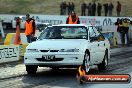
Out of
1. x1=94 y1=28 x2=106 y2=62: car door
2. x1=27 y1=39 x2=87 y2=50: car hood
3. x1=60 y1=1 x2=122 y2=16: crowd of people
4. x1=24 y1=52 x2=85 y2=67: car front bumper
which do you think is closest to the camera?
x1=24 y1=52 x2=85 y2=67: car front bumper

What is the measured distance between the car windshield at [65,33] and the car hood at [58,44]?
14.9 inches

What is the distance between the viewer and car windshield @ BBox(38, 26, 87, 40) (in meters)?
14.0

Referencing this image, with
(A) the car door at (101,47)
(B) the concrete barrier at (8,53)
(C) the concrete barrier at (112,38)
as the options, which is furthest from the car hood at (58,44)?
(C) the concrete barrier at (112,38)

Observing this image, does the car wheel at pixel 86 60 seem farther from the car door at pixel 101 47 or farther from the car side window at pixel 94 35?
the car door at pixel 101 47

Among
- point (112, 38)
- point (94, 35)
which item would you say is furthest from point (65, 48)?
point (112, 38)

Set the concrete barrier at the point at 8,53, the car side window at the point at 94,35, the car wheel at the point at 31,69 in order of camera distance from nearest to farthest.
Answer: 1. the car wheel at the point at 31,69
2. the car side window at the point at 94,35
3. the concrete barrier at the point at 8,53

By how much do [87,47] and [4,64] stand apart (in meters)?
4.68

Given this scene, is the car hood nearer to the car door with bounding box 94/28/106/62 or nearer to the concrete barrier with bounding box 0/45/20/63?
the car door with bounding box 94/28/106/62

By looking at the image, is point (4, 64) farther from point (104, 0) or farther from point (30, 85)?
point (104, 0)

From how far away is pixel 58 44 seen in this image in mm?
13031

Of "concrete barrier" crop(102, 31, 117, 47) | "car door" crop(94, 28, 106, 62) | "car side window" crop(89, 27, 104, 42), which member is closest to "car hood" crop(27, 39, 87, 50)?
"car side window" crop(89, 27, 104, 42)

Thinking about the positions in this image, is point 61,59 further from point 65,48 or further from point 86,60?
point 86,60

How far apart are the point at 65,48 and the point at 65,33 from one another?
4.56ft

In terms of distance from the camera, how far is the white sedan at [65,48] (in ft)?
41.9
